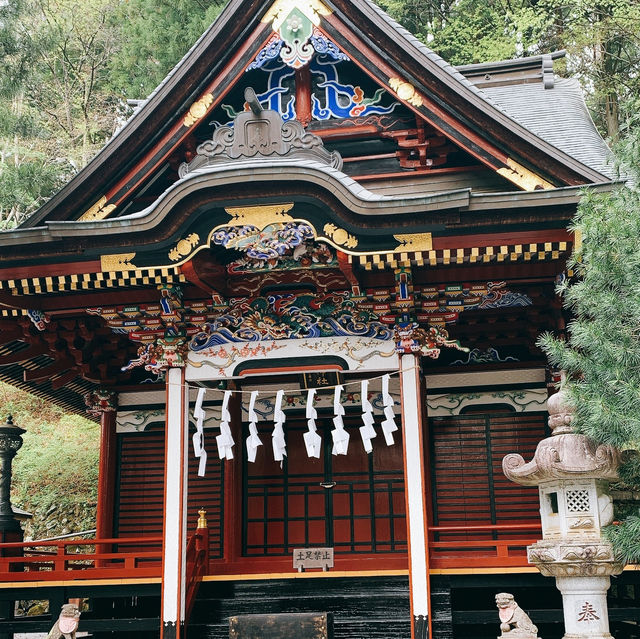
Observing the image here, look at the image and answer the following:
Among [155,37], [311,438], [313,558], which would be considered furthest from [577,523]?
[155,37]

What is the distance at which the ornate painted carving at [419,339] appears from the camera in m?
8.77

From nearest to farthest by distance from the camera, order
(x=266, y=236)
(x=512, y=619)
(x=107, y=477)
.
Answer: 1. (x=512, y=619)
2. (x=266, y=236)
3. (x=107, y=477)

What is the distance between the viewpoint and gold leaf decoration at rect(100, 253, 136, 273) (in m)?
8.34

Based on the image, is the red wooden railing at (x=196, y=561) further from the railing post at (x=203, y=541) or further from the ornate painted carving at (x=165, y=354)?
the ornate painted carving at (x=165, y=354)

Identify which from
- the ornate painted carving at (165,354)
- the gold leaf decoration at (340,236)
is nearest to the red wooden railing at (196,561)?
the ornate painted carving at (165,354)

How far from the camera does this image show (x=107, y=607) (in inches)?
444

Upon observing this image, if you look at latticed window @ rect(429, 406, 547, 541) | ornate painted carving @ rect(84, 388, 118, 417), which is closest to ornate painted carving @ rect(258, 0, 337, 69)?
latticed window @ rect(429, 406, 547, 541)

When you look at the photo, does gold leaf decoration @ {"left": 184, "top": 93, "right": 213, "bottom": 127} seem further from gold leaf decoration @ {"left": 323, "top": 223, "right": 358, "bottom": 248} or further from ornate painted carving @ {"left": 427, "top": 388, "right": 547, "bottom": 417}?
ornate painted carving @ {"left": 427, "top": 388, "right": 547, "bottom": 417}

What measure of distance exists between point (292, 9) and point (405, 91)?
1.66 meters

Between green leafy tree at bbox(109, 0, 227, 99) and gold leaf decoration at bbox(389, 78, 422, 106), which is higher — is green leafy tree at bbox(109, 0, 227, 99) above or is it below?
above

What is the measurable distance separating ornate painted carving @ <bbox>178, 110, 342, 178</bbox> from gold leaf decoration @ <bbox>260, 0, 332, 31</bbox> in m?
1.62

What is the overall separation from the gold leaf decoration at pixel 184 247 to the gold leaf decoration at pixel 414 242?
6.58 feet

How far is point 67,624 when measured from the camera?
24.5 ft

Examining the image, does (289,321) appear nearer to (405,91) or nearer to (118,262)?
(118,262)
